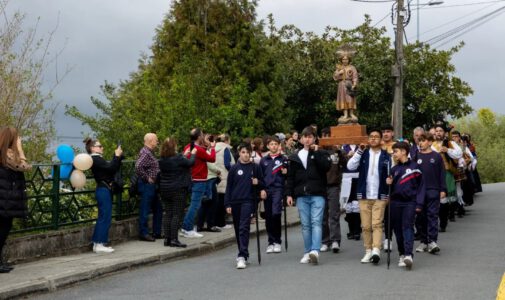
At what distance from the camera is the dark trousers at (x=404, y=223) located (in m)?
10.6

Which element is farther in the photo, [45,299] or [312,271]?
[312,271]

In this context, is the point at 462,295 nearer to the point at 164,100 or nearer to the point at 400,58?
the point at 164,100

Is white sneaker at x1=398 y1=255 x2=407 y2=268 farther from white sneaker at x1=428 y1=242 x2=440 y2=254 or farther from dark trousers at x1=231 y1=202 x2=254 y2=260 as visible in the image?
dark trousers at x1=231 y1=202 x2=254 y2=260

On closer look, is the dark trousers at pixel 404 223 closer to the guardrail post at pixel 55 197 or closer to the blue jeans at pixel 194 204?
the blue jeans at pixel 194 204

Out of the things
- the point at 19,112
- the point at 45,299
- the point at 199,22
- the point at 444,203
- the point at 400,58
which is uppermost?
the point at 199,22

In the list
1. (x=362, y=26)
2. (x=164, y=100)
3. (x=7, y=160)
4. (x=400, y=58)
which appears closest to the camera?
(x=7, y=160)

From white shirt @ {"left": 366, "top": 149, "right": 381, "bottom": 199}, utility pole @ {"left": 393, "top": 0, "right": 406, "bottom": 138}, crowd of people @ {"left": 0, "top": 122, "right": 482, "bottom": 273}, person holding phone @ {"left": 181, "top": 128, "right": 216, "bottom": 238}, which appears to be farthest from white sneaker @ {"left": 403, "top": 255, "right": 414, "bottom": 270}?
utility pole @ {"left": 393, "top": 0, "right": 406, "bottom": 138}

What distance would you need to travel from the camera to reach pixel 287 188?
37.4 feet

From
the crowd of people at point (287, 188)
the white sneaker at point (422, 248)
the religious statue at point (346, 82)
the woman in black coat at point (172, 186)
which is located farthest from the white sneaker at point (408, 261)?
the religious statue at point (346, 82)

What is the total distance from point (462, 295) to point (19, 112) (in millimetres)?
9256

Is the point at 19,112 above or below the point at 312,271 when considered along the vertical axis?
above

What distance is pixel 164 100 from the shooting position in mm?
19156

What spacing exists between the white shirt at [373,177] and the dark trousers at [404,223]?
298 mm

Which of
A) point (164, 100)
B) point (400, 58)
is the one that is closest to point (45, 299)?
point (164, 100)
